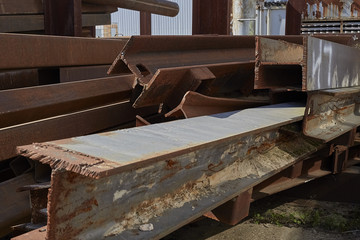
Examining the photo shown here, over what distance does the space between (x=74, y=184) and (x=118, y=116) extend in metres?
1.78

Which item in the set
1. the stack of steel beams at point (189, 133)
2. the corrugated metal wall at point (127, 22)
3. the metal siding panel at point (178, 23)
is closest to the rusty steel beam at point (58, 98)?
the stack of steel beams at point (189, 133)

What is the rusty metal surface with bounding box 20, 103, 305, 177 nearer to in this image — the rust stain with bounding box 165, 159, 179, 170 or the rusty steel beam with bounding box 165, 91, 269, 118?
the rust stain with bounding box 165, 159, 179, 170

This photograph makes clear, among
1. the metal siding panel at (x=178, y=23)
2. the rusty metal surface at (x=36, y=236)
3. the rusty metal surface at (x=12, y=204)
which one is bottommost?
the rusty metal surface at (x=12, y=204)

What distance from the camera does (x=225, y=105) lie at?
290 cm

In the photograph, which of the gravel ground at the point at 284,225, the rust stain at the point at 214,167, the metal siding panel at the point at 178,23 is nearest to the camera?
the rust stain at the point at 214,167

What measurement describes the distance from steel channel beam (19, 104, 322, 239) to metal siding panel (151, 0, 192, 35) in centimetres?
1659

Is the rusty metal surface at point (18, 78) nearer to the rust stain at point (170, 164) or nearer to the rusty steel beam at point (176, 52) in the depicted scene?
the rusty steel beam at point (176, 52)

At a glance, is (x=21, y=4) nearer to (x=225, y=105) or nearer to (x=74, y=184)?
(x=225, y=105)

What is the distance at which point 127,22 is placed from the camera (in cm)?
1977

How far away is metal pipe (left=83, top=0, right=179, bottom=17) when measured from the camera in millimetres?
4953

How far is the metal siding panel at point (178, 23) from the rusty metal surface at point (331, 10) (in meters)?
11.8

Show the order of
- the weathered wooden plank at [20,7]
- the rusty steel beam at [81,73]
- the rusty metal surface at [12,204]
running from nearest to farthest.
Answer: the rusty metal surface at [12,204]
the rusty steel beam at [81,73]
the weathered wooden plank at [20,7]

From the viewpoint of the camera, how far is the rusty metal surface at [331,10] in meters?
6.88

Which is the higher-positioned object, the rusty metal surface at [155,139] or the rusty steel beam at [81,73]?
the rusty steel beam at [81,73]
